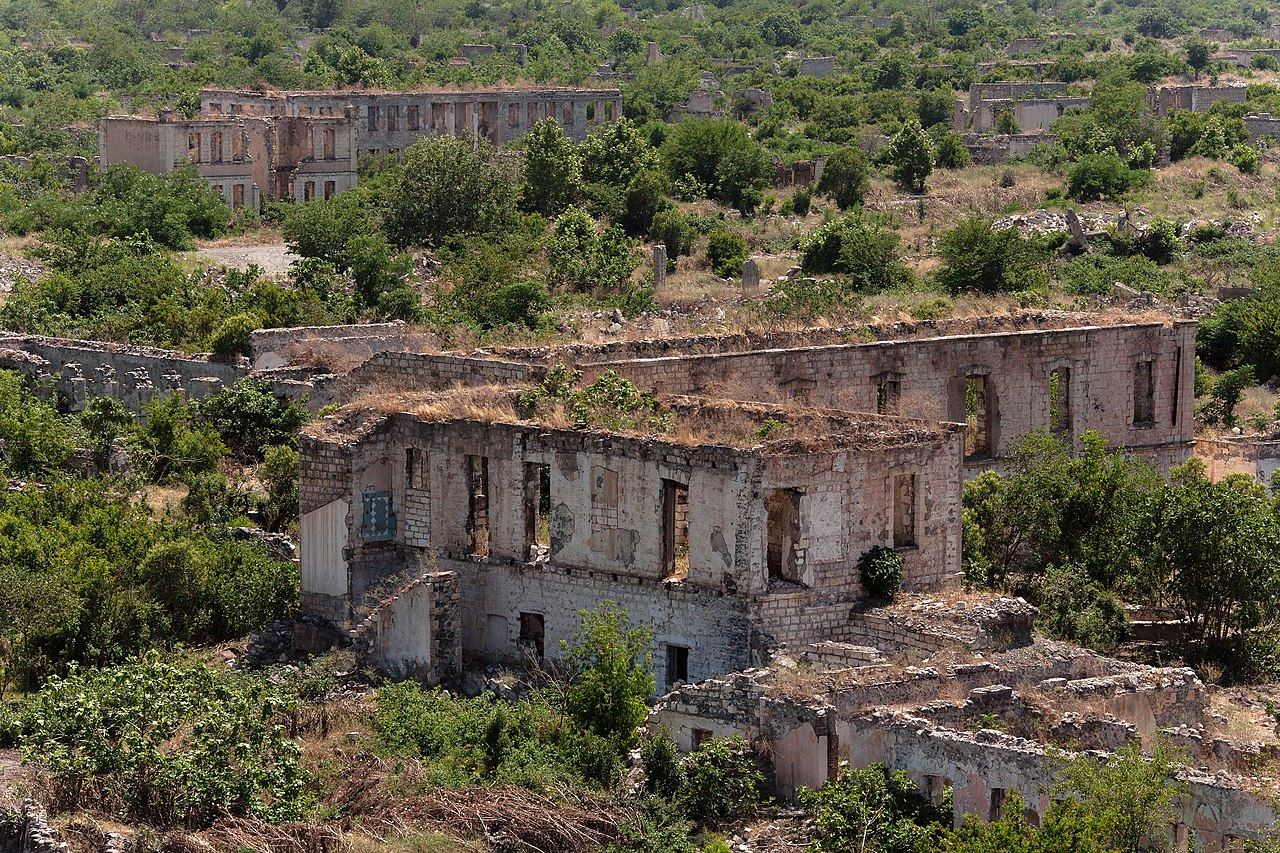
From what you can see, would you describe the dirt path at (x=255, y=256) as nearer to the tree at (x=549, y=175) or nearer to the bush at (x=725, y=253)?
the tree at (x=549, y=175)

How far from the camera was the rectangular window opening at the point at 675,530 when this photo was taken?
93.9 ft

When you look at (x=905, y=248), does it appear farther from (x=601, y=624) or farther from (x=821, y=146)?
(x=601, y=624)

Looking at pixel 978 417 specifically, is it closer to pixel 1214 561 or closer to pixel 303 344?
pixel 1214 561

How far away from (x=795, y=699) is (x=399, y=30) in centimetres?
9618

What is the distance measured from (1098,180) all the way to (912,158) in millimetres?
5782

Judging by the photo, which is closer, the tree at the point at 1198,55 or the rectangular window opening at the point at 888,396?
the rectangular window opening at the point at 888,396

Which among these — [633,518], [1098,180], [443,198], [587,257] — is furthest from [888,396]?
[1098,180]

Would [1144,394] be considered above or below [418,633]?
above

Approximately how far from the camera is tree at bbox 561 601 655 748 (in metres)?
26.5

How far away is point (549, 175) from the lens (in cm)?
6159

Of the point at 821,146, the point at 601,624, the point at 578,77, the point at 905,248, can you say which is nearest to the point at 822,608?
the point at 601,624

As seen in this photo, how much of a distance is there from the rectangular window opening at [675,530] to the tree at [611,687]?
1.17m

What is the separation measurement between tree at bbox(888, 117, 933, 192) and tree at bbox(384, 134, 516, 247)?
46.4ft

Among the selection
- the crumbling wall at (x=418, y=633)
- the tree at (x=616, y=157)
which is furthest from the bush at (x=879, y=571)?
the tree at (x=616, y=157)
